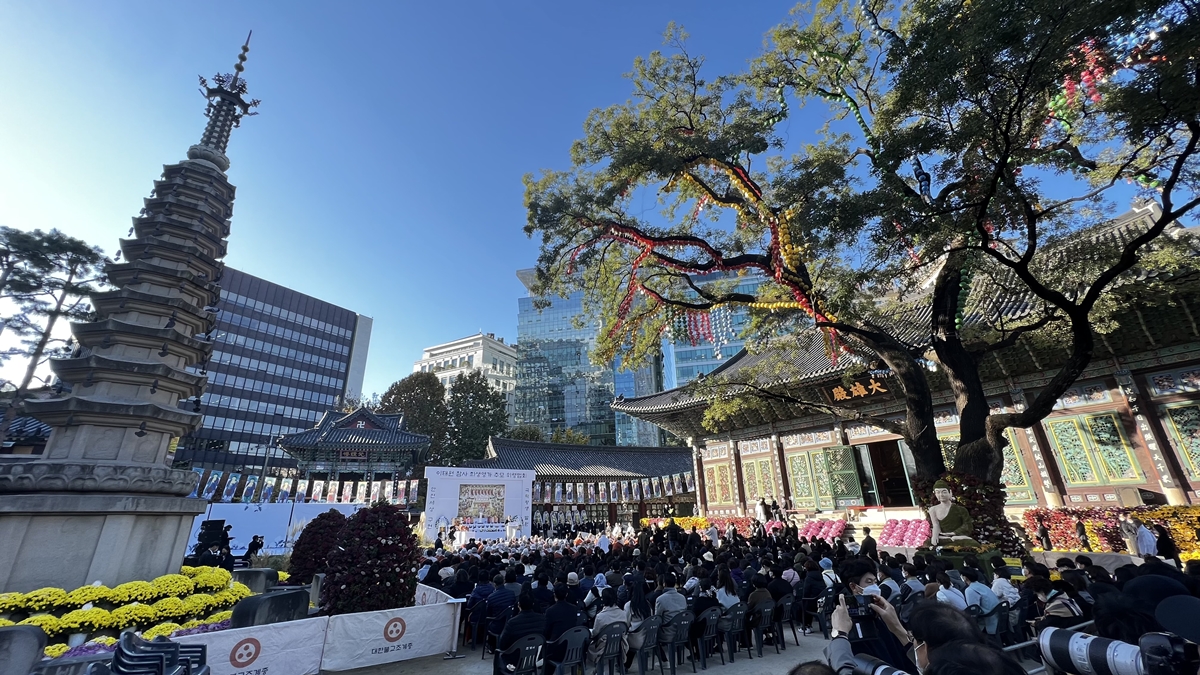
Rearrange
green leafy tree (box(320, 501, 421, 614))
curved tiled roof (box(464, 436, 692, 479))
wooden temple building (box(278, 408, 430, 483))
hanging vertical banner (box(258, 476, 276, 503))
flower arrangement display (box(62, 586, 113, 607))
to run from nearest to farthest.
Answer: flower arrangement display (box(62, 586, 113, 607)), green leafy tree (box(320, 501, 421, 614)), hanging vertical banner (box(258, 476, 276, 503)), curved tiled roof (box(464, 436, 692, 479)), wooden temple building (box(278, 408, 430, 483))

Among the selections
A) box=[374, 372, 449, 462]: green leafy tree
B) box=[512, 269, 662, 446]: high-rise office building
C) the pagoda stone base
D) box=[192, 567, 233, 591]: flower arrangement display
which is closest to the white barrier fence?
box=[192, 567, 233, 591]: flower arrangement display

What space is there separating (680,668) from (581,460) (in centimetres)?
2829

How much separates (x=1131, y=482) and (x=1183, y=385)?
2374 millimetres

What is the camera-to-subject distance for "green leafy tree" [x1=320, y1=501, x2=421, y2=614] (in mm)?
6773

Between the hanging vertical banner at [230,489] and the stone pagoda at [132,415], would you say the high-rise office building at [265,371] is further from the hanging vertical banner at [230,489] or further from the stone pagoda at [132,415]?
the stone pagoda at [132,415]

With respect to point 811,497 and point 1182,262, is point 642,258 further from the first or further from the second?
point 811,497

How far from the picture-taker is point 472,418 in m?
37.7

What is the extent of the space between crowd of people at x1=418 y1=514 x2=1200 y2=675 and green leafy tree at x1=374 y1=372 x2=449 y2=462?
2823 cm

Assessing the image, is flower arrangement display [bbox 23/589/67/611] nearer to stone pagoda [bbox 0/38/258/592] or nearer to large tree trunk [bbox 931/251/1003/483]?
stone pagoda [bbox 0/38/258/592]

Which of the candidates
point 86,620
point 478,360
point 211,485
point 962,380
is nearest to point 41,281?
point 211,485

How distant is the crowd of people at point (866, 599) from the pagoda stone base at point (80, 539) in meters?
4.44

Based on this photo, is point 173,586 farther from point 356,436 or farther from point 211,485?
point 356,436

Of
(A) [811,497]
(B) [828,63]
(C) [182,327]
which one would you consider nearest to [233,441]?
(C) [182,327]

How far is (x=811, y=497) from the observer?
1725 cm
